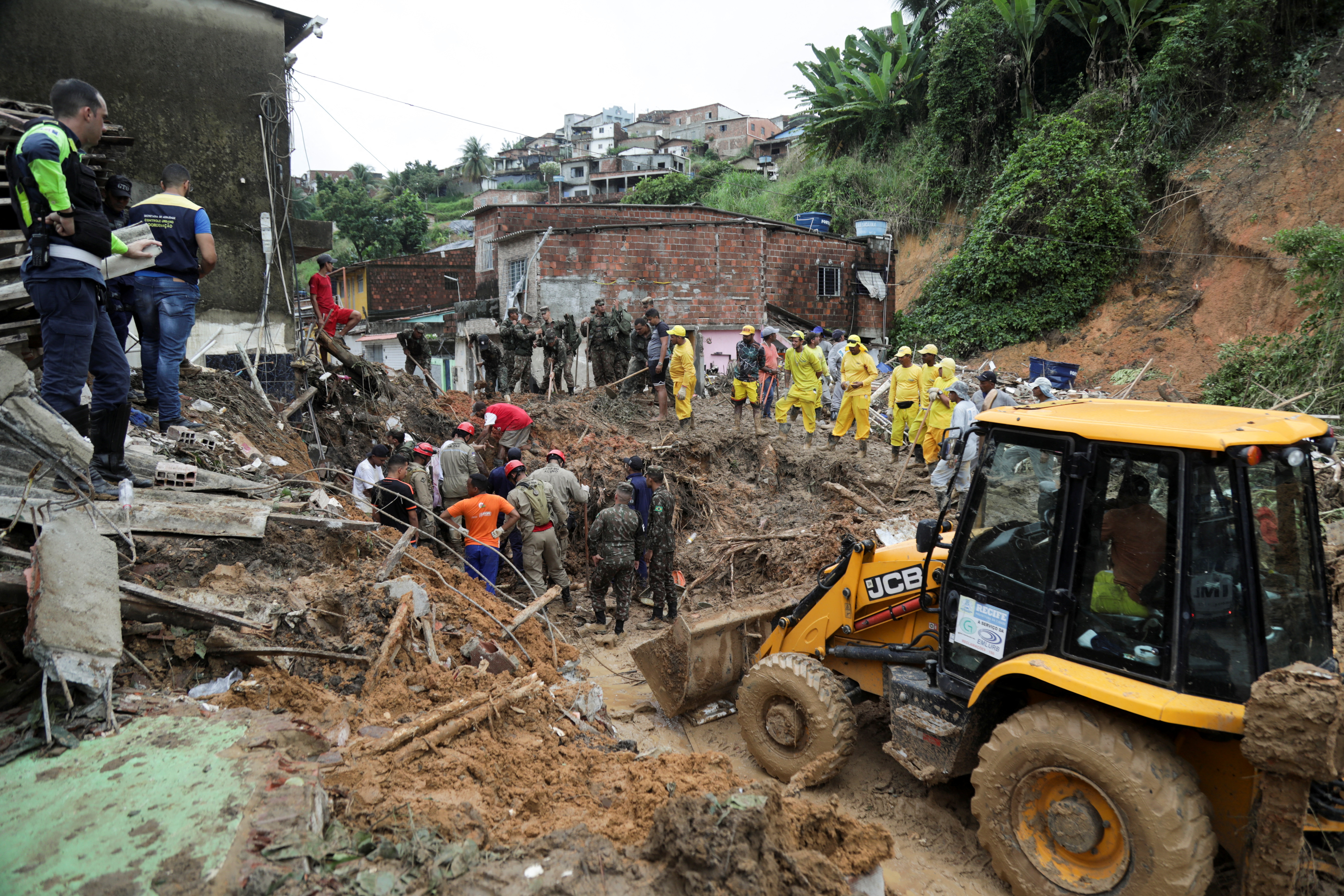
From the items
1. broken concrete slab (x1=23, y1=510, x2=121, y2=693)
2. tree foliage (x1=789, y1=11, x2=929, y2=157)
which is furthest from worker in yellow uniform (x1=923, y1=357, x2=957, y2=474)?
tree foliage (x1=789, y1=11, x2=929, y2=157)

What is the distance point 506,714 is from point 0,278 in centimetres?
498

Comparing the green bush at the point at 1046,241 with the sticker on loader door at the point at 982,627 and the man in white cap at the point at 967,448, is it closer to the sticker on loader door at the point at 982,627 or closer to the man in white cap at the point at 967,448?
the man in white cap at the point at 967,448

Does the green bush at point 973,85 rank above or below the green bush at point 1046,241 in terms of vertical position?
above

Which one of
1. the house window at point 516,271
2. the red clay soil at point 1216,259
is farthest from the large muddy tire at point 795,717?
the house window at point 516,271

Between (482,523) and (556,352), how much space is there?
8.95 m

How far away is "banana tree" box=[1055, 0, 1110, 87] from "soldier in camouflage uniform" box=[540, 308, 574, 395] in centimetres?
1906

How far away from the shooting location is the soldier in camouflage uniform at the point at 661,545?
9141 millimetres

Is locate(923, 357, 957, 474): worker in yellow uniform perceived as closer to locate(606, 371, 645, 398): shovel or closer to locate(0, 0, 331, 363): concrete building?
locate(606, 371, 645, 398): shovel

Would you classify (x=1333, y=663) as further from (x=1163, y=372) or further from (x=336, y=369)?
(x=1163, y=372)

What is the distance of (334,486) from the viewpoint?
691 cm

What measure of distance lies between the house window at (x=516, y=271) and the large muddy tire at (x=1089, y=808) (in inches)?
789

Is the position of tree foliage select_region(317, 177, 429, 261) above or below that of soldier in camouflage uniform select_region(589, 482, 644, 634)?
above

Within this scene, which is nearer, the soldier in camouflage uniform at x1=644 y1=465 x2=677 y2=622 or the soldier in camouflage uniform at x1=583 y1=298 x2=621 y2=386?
the soldier in camouflage uniform at x1=644 y1=465 x2=677 y2=622

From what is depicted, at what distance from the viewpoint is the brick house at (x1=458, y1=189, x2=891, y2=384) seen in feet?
68.5
